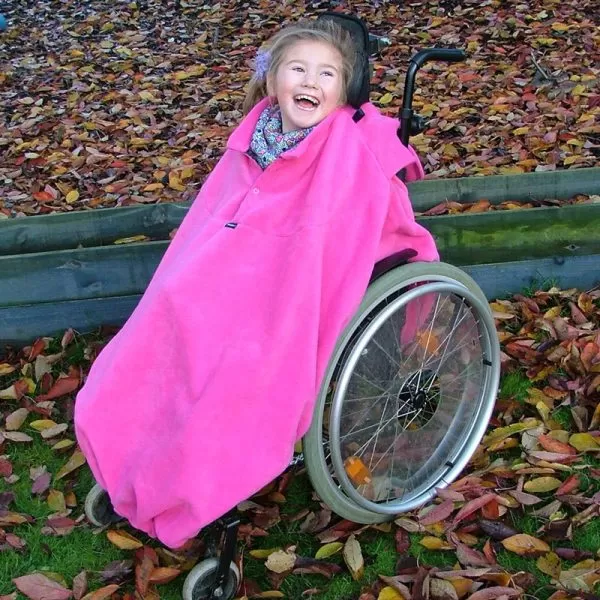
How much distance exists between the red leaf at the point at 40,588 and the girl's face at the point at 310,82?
159 centimetres

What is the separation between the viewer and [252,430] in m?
2.01

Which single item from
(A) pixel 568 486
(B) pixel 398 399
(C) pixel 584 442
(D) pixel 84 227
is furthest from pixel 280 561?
(D) pixel 84 227

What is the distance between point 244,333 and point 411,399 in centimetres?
63

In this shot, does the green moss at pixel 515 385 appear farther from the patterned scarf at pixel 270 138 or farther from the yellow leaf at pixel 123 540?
the yellow leaf at pixel 123 540

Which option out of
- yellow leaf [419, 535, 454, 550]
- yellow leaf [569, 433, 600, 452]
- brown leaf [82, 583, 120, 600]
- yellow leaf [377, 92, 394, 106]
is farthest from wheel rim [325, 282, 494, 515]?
yellow leaf [377, 92, 394, 106]

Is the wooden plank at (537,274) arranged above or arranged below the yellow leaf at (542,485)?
above

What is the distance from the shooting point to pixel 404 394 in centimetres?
238

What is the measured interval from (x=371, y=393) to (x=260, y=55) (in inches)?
43.6

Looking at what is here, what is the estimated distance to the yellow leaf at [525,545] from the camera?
Result: 7.65ft

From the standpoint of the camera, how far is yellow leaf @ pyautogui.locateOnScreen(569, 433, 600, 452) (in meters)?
2.63

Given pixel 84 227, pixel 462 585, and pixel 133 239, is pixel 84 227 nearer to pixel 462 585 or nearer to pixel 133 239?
pixel 133 239

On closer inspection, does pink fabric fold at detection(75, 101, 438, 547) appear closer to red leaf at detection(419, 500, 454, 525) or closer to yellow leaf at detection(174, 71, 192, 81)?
red leaf at detection(419, 500, 454, 525)

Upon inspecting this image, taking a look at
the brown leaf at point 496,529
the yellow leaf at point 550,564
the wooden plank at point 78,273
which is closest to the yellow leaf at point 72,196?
the wooden plank at point 78,273

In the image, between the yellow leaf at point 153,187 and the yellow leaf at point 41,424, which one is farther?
the yellow leaf at point 153,187
